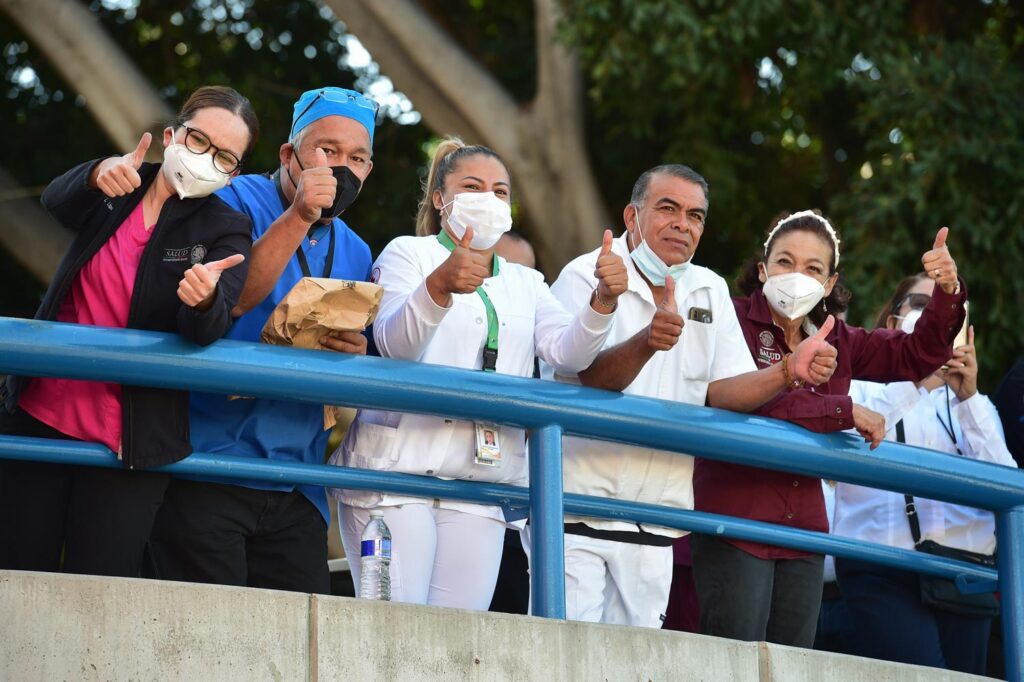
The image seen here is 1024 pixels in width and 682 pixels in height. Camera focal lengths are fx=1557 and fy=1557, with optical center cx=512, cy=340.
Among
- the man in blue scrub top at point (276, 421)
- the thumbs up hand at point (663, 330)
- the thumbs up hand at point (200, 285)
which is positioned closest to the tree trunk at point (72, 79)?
the man in blue scrub top at point (276, 421)

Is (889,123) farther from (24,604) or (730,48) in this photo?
(24,604)

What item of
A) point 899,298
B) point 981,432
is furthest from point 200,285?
point 899,298

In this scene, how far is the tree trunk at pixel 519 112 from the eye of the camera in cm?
1048

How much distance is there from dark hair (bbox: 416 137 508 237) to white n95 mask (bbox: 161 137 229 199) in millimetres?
973

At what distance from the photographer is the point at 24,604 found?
10.5 ft

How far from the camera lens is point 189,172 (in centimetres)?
395

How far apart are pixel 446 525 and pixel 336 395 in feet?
2.43

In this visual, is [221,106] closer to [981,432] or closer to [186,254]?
[186,254]

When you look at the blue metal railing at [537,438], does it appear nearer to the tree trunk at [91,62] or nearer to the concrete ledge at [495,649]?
the concrete ledge at [495,649]

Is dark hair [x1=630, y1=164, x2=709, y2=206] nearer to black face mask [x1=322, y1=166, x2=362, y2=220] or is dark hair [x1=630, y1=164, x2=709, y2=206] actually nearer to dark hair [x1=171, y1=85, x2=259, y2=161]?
black face mask [x1=322, y1=166, x2=362, y2=220]

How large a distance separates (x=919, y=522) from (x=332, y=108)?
2.55 meters

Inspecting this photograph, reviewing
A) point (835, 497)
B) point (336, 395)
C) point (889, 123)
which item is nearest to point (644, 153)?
point (889, 123)

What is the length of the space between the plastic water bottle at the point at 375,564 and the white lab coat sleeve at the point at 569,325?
2.46 feet

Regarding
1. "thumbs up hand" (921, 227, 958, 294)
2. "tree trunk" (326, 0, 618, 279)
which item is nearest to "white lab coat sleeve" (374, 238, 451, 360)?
"thumbs up hand" (921, 227, 958, 294)
